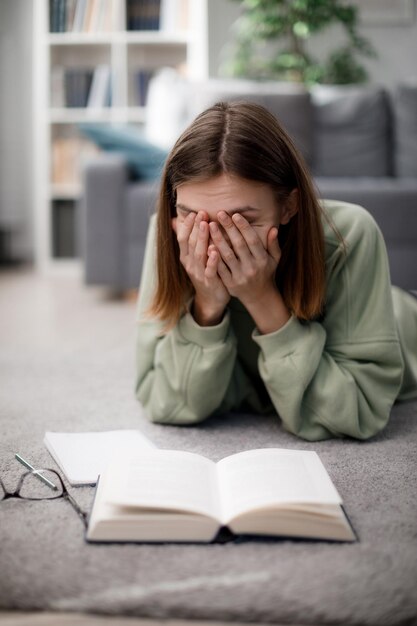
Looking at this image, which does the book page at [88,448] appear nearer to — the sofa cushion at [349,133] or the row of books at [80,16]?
the sofa cushion at [349,133]

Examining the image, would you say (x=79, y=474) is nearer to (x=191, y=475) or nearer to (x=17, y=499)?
(x=17, y=499)

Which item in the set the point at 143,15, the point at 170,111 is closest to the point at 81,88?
the point at 143,15

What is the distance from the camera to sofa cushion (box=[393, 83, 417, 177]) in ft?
10.9

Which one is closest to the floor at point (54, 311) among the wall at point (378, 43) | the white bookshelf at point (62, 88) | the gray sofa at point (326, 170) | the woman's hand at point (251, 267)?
the gray sofa at point (326, 170)

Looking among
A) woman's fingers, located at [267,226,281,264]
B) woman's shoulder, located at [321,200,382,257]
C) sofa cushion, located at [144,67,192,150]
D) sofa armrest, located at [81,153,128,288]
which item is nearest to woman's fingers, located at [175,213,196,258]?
woman's fingers, located at [267,226,281,264]

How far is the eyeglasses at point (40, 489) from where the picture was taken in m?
1.00

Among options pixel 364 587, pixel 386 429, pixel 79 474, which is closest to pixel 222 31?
pixel 386 429

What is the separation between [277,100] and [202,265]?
87.6 inches

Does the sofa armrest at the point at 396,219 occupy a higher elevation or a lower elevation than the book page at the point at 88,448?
higher

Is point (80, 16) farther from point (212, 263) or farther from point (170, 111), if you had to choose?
point (212, 263)

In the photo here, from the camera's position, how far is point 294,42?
382cm

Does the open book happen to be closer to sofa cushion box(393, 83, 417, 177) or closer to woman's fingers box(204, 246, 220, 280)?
woman's fingers box(204, 246, 220, 280)

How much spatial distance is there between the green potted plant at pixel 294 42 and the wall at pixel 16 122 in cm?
118

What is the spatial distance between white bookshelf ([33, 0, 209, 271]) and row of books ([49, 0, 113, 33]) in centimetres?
1
